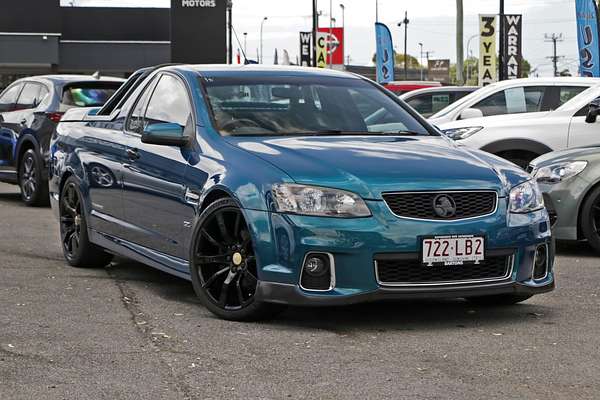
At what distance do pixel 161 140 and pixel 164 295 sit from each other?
1.07 m

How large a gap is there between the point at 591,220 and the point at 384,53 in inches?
1373

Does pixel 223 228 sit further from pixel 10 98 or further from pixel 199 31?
pixel 199 31

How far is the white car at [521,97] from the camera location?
1421 centimetres

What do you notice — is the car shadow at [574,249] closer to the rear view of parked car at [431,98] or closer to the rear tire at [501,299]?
the rear tire at [501,299]

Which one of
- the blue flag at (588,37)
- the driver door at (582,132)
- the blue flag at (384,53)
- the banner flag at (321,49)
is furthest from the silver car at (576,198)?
the banner flag at (321,49)

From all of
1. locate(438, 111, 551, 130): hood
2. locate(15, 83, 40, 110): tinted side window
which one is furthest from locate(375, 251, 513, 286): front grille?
locate(15, 83, 40, 110): tinted side window

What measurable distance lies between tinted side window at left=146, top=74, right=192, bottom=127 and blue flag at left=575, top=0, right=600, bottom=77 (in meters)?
21.7

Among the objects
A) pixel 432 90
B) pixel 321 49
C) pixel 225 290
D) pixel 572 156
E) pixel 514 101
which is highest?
pixel 321 49

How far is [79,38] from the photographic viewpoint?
208 ft

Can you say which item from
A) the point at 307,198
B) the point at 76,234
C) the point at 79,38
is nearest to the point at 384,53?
the point at 79,38

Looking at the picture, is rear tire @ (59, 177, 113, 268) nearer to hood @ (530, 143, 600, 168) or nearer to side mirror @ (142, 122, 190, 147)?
side mirror @ (142, 122, 190, 147)

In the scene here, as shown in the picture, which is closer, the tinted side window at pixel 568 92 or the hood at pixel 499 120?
the hood at pixel 499 120

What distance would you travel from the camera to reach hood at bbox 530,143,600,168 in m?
10.7

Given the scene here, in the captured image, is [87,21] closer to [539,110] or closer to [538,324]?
[539,110]
